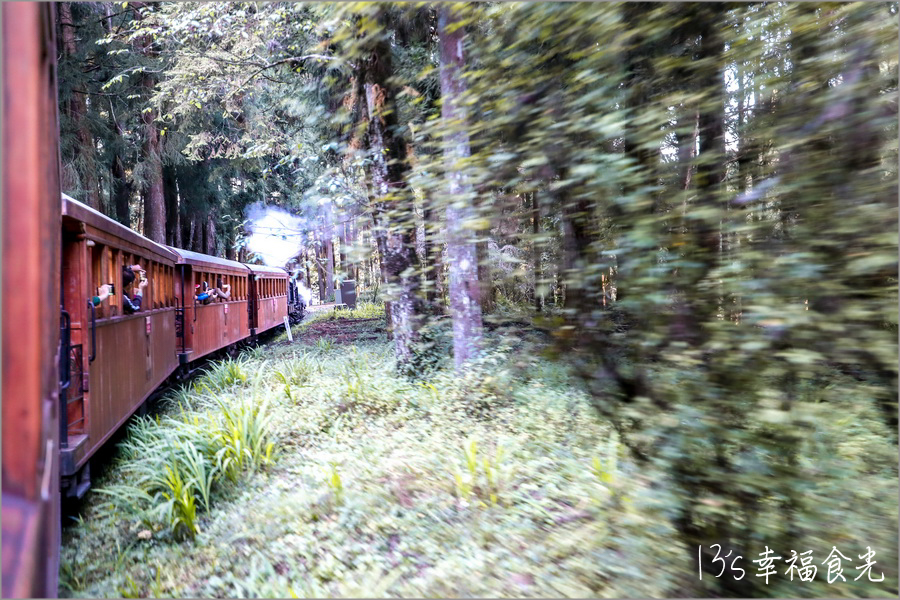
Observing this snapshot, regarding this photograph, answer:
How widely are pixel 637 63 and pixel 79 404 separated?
5.20m

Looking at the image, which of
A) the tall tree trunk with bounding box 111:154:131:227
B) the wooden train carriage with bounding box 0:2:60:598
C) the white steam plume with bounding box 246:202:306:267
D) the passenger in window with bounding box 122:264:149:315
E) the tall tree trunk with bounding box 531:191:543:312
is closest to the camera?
the wooden train carriage with bounding box 0:2:60:598

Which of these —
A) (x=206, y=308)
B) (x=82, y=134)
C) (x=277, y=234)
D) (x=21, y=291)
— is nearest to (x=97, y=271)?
(x=277, y=234)

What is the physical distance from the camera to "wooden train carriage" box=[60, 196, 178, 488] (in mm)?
4504

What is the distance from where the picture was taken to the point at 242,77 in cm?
937

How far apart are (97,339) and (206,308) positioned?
6.23m

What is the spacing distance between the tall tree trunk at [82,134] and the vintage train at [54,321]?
4619 mm

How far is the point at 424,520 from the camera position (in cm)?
404

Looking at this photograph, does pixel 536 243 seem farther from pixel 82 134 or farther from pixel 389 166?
pixel 82 134

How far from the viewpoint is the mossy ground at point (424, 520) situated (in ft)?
10.3

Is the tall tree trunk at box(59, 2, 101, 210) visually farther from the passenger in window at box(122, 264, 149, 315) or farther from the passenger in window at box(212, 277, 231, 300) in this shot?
the passenger in window at box(122, 264, 149, 315)

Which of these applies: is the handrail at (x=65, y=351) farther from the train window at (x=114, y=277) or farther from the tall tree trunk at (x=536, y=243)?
the tall tree trunk at (x=536, y=243)

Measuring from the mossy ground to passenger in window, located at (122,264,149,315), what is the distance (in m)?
1.87

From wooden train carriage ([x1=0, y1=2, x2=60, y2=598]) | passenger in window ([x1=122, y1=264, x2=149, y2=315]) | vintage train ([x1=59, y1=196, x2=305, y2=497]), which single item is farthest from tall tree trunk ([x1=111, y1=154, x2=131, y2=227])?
wooden train carriage ([x1=0, y1=2, x2=60, y2=598])

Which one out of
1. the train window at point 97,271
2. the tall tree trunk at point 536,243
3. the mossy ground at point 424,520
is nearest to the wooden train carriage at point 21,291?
the mossy ground at point 424,520
